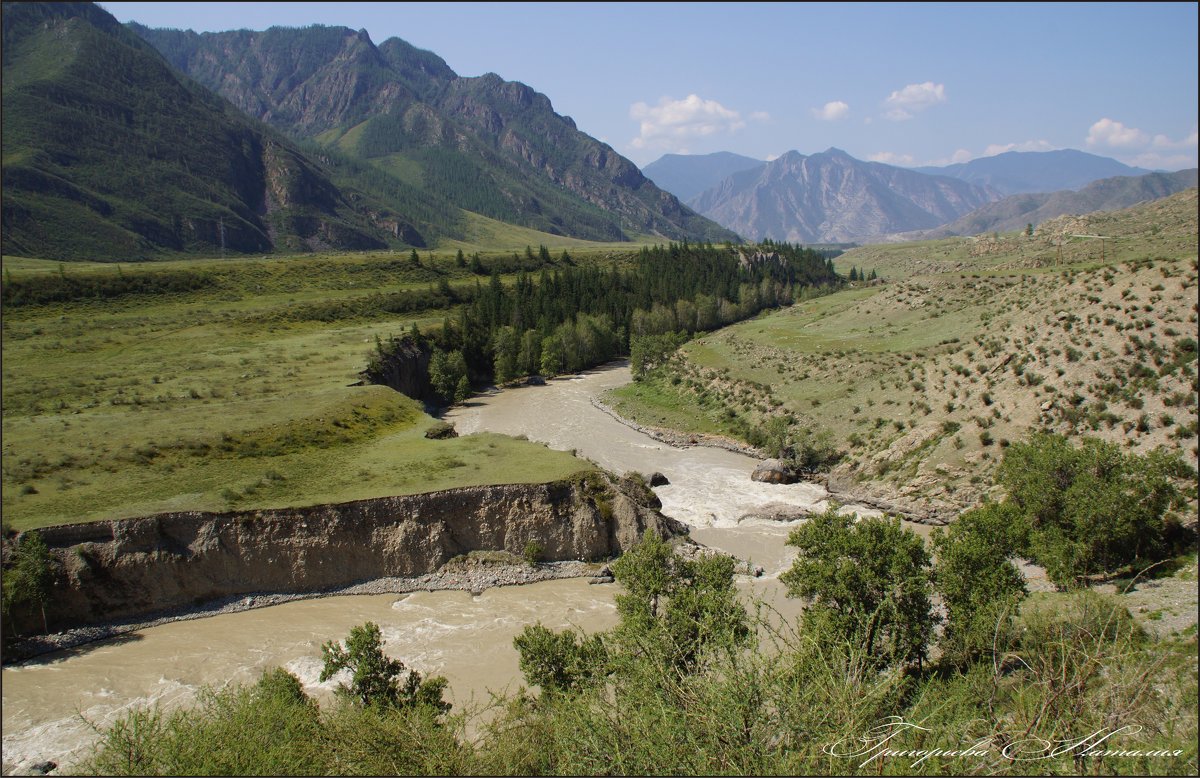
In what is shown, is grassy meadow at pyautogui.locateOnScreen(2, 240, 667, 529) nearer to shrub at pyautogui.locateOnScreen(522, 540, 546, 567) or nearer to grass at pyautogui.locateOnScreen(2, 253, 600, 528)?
grass at pyautogui.locateOnScreen(2, 253, 600, 528)

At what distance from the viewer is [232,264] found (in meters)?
143

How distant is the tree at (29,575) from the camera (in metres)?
30.7

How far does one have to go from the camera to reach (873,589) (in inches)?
920

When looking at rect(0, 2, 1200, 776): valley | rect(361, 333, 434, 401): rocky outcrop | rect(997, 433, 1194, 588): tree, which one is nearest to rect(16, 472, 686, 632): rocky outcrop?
rect(0, 2, 1200, 776): valley

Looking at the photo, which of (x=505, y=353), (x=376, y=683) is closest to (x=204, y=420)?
(x=376, y=683)

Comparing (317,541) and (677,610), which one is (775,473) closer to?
(677,610)

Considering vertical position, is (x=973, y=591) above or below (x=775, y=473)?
above

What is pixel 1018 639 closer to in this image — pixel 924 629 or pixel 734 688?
pixel 924 629

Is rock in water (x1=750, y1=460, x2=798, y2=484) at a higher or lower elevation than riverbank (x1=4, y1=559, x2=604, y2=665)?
higher

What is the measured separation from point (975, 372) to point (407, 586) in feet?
159

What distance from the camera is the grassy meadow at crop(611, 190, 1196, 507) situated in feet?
143

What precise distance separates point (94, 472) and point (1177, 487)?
60.8 metres

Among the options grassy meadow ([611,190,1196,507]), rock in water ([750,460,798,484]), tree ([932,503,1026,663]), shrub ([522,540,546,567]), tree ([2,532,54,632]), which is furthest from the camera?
rock in water ([750,460,798,484])

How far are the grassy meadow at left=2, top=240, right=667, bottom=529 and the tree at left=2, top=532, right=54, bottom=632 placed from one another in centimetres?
206
